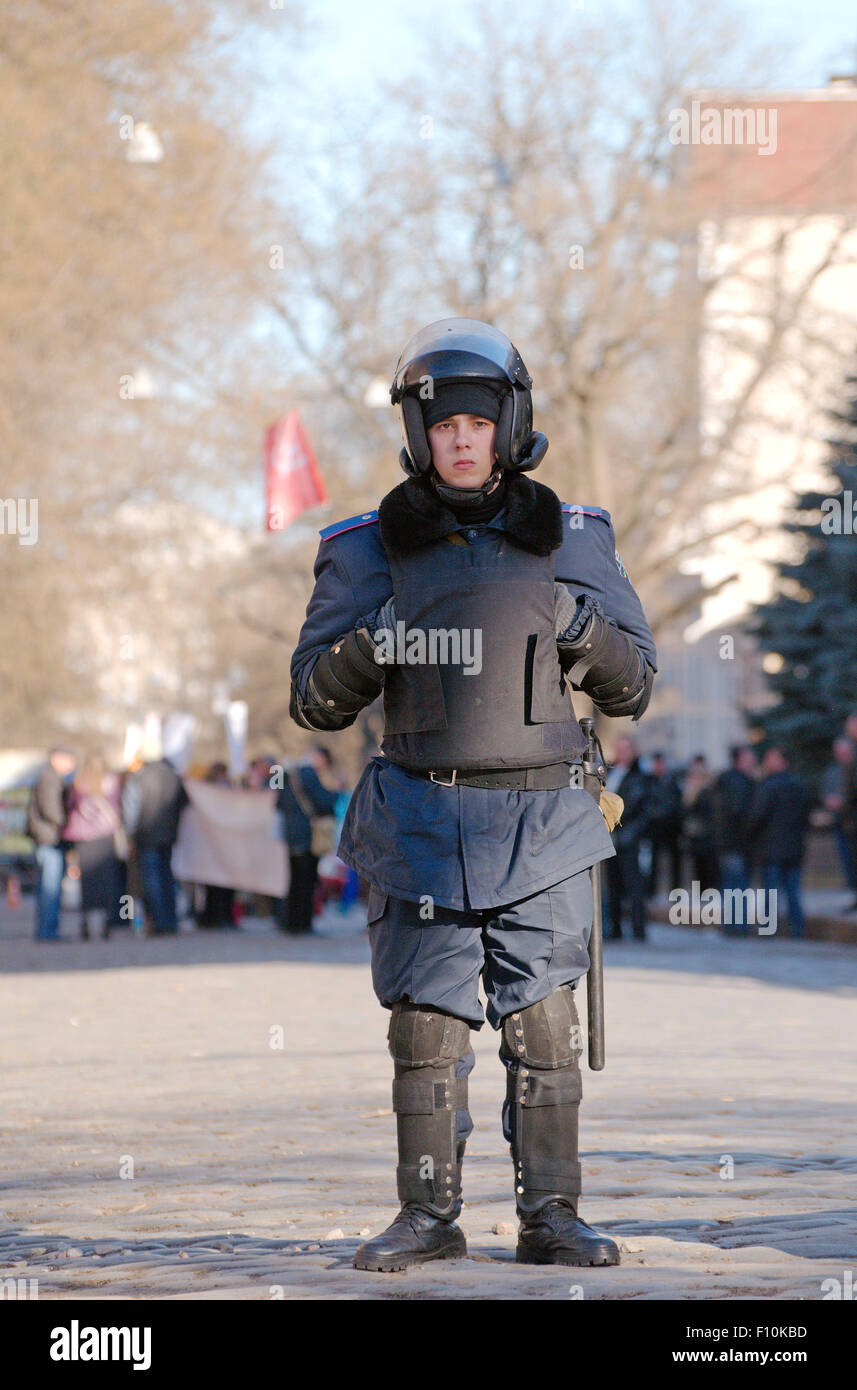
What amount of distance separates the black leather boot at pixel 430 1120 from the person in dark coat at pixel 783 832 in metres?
15.5

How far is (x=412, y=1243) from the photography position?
4852 millimetres

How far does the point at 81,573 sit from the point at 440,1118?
A: 76.8 ft

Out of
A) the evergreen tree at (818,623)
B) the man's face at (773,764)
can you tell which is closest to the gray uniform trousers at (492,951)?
the man's face at (773,764)

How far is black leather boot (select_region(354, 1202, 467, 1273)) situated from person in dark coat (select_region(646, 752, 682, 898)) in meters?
14.6

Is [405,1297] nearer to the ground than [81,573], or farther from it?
nearer to the ground

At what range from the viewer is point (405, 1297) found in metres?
4.48

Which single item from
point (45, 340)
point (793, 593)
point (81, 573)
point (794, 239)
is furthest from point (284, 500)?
point (794, 239)

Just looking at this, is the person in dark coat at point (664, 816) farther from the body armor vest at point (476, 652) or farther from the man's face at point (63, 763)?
the body armor vest at point (476, 652)

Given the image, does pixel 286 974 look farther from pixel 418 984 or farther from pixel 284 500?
pixel 418 984

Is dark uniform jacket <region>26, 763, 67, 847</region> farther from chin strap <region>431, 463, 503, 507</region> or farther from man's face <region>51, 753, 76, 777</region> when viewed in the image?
chin strap <region>431, 463, 503, 507</region>

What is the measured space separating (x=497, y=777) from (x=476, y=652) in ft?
0.91

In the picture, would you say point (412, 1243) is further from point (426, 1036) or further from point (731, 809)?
point (731, 809)

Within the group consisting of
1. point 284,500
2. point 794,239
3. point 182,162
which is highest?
point 794,239
